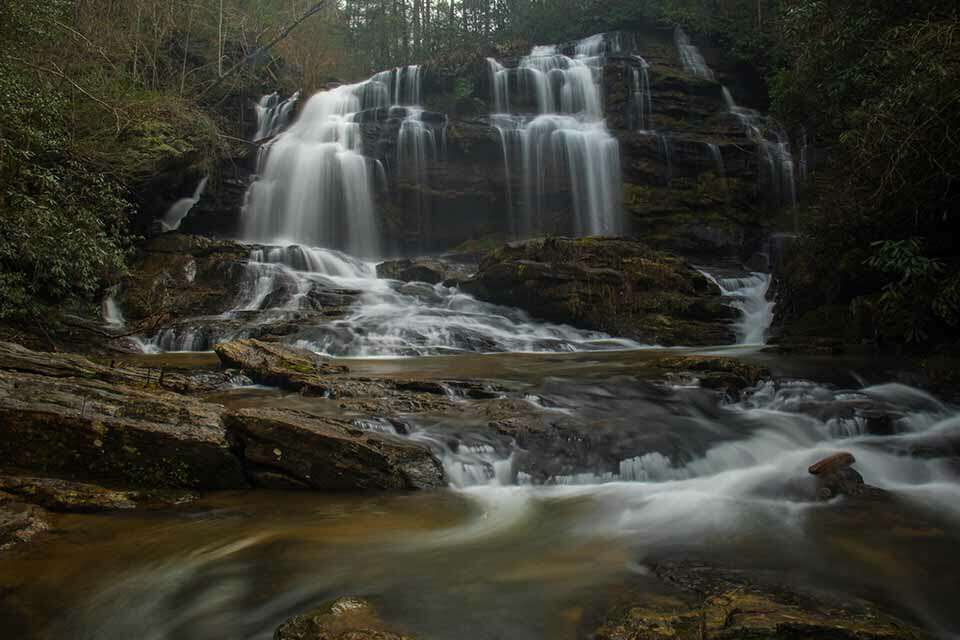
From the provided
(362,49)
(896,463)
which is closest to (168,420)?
(896,463)

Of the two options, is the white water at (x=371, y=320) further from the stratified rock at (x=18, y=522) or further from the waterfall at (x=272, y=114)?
the waterfall at (x=272, y=114)

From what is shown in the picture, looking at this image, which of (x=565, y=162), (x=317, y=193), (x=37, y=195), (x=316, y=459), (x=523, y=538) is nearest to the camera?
(x=523, y=538)

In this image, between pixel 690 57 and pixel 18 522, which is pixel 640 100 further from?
pixel 18 522

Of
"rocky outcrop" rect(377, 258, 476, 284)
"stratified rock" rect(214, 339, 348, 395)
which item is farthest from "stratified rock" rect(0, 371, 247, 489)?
"rocky outcrop" rect(377, 258, 476, 284)

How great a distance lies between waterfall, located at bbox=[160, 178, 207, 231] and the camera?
58.3ft

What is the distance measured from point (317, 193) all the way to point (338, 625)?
19.2m

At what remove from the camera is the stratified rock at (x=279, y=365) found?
23.9 ft

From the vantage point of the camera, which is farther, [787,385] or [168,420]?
[787,385]

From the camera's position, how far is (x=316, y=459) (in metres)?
4.85

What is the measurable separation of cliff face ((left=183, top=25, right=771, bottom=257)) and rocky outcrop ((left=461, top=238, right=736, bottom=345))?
232 inches

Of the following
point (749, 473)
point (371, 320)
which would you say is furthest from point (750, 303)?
point (749, 473)

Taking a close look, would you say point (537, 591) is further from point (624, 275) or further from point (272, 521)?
point (624, 275)

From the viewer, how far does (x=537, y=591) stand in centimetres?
325

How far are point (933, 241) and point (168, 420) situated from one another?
32.2 feet
